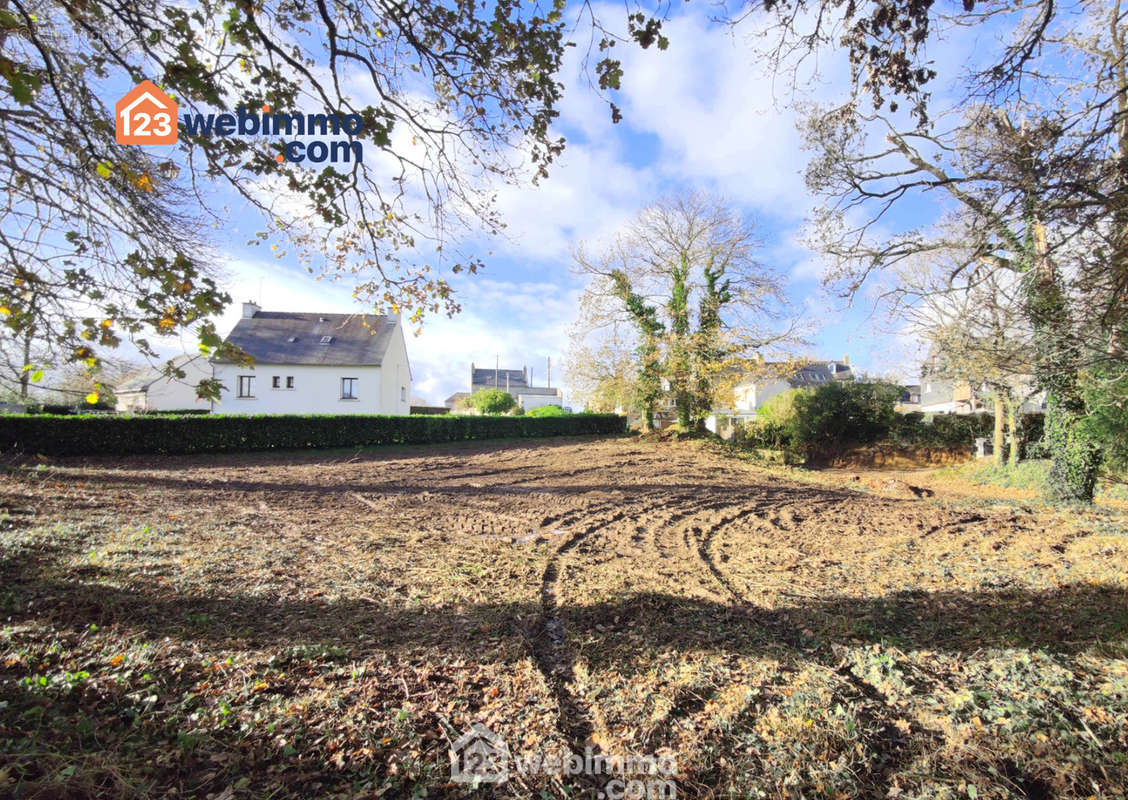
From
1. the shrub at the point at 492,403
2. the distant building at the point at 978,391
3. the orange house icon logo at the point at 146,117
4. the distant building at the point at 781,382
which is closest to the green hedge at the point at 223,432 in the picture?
the shrub at the point at 492,403

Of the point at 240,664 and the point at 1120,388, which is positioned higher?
the point at 1120,388

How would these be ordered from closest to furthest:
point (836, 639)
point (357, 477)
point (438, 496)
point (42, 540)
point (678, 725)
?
point (678, 725), point (836, 639), point (42, 540), point (438, 496), point (357, 477)

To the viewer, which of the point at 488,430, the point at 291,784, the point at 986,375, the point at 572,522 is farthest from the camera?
the point at 488,430

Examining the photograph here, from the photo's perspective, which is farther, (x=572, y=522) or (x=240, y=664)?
(x=572, y=522)

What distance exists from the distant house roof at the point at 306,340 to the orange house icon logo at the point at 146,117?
2020 cm

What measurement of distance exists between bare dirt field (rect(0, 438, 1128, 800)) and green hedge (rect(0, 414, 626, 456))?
8581 millimetres

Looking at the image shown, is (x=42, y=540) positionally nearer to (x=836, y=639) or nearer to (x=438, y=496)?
(x=438, y=496)

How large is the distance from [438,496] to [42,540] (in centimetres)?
483

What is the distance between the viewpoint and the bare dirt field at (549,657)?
1.96 metres

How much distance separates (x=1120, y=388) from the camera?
6.89 m

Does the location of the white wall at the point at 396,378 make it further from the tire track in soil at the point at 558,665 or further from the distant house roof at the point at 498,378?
the distant house roof at the point at 498,378

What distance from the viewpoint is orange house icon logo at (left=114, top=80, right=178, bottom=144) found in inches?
153

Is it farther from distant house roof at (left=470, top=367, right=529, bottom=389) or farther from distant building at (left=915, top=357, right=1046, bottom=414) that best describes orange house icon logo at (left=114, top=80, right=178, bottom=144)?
distant house roof at (left=470, top=367, right=529, bottom=389)

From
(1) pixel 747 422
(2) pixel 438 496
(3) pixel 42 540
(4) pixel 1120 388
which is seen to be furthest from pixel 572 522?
(1) pixel 747 422
